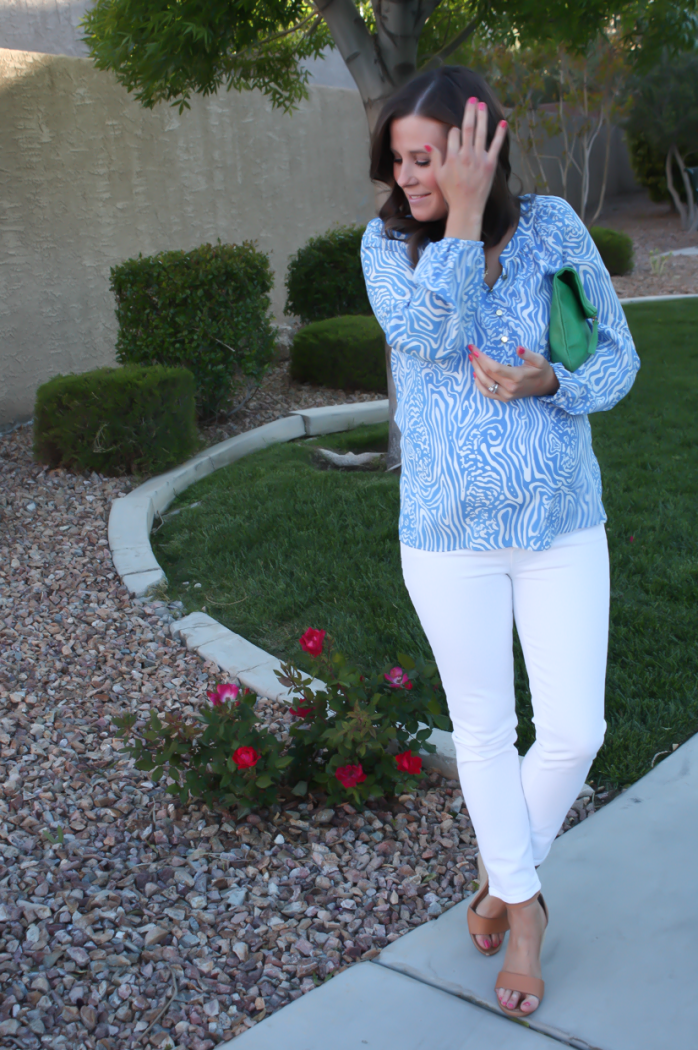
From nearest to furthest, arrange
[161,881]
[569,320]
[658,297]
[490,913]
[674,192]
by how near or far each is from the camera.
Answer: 1. [569,320]
2. [490,913]
3. [161,881]
4. [658,297]
5. [674,192]

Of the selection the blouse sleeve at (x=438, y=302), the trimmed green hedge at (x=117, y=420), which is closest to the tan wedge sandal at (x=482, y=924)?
the blouse sleeve at (x=438, y=302)

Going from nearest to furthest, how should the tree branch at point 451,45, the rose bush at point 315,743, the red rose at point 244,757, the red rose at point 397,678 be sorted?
the red rose at point 244,757 < the rose bush at point 315,743 < the red rose at point 397,678 < the tree branch at point 451,45

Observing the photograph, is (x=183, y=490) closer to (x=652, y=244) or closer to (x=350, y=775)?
(x=350, y=775)

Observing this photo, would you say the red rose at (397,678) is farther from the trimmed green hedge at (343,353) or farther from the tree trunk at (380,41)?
the trimmed green hedge at (343,353)

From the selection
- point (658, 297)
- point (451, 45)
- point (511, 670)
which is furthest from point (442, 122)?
point (658, 297)

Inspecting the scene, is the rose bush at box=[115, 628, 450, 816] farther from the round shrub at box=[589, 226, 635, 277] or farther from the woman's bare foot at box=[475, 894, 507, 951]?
the round shrub at box=[589, 226, 635, 277]

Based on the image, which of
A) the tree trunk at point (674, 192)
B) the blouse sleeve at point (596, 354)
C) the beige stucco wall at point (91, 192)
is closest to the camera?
the blouse sleeve at point (596, 354)

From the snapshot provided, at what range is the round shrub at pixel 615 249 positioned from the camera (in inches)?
463

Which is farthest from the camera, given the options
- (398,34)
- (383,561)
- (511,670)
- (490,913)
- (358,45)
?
(358,45)

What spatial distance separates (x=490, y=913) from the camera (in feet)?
6.35

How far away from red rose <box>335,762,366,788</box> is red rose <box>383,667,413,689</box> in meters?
0.27

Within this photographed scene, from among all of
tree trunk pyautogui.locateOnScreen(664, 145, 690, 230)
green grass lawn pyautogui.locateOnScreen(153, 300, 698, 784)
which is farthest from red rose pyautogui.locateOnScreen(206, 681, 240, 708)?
tree trunk pyautogui.locateOnScreen(664, 145, 690, 230)

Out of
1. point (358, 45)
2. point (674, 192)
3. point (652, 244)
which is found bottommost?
point (652, 244)

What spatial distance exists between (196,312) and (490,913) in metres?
4.82
